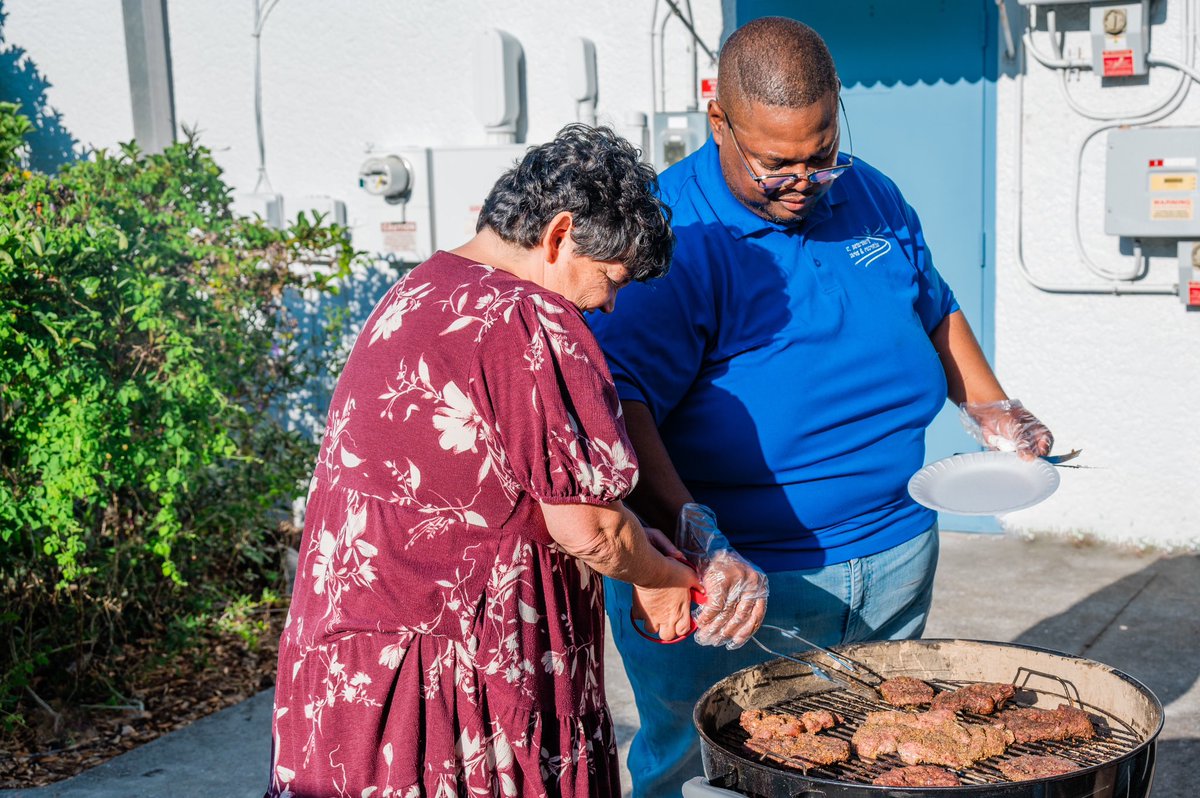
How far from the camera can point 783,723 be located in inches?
93.9

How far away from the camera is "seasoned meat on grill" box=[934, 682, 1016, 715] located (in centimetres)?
244

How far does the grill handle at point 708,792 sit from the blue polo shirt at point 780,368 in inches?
25.9

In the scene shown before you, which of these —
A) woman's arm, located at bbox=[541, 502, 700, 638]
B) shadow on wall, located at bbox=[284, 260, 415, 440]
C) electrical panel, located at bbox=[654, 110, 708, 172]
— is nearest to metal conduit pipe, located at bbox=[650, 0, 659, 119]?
electrical panel, located at bbox=[654, 110, 708, 172]

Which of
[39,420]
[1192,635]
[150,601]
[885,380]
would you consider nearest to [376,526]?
[885,380]

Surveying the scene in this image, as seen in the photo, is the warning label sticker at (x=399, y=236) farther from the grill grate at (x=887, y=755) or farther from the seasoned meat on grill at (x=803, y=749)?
the seasoned meat on grill at (x=803, y=749)

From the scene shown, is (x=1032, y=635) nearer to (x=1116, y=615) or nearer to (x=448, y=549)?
(x=1116, y=615)

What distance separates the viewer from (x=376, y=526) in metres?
2.12

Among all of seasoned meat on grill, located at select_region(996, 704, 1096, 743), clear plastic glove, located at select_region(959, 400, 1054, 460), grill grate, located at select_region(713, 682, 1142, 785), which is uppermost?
clear plastic glove, located at select_region(959, 400, 1054, 460)

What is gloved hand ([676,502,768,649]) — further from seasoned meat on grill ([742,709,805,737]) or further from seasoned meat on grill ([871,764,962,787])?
seasoned meat on grill ([871,764,962,787])

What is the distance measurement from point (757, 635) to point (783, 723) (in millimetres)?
384

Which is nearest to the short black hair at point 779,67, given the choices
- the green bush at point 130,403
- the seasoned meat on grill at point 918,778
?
the seasoned meat on grill at point 918,778

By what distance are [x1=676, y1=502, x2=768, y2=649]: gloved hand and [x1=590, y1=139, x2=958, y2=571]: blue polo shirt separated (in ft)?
0.77

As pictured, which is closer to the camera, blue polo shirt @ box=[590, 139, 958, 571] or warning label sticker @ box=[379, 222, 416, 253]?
blue polo shirt @ box=[590, 139, 958, 571]

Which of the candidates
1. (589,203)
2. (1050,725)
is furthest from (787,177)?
(1050,725)
